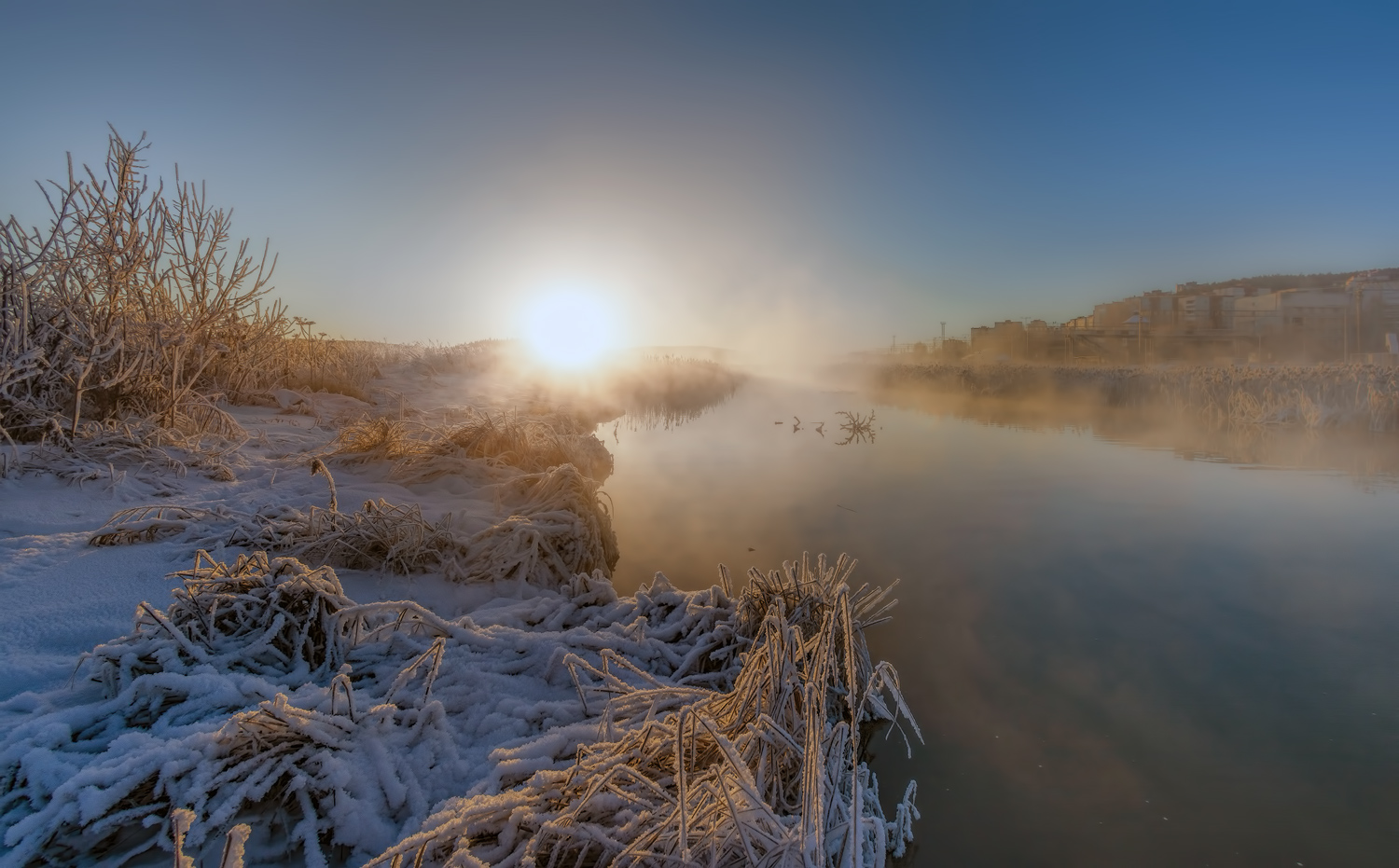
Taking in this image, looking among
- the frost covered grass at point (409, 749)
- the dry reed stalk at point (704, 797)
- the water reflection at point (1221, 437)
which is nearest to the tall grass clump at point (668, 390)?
the water reflection at point (1221, 437)

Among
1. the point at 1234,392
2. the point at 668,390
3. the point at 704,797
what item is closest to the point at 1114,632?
the point at 704,797

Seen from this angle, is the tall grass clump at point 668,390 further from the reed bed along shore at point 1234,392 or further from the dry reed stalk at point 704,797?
the dry reed stalk at point 704,797

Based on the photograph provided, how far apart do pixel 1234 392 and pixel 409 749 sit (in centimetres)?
1749

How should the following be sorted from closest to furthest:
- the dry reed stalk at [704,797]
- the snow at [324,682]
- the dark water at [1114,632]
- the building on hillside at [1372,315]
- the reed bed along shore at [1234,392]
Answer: the dry reed stalk at [704,797] < the snow at [324,682] < the dark water at [1114,632] < the reed bed along shore at [1234,392] < the building on hillside at [1372,315]

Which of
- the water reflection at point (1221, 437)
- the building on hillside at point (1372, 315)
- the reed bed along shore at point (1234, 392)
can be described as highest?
the building on hillside at point (1372, 315)

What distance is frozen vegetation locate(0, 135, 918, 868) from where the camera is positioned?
5.13ft

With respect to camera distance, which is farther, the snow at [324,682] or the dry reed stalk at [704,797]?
the snow at [324,682]

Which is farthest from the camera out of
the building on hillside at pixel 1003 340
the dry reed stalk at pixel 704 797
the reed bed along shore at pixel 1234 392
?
the building on hillside at pixel 1003 340

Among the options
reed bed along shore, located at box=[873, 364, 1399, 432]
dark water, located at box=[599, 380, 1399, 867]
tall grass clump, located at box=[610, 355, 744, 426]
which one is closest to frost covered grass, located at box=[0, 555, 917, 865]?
dark water, located at box=[599, 380, 1399, 867]

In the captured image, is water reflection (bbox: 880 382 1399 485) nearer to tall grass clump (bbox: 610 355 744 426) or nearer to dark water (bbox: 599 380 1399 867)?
dark water (bbox: 599 380 1399 867)

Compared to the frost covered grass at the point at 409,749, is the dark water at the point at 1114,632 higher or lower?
lower

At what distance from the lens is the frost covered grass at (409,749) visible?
1.51 m

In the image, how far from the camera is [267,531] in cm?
354

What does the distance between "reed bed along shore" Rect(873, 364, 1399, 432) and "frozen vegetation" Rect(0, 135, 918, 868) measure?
13.0 meters
